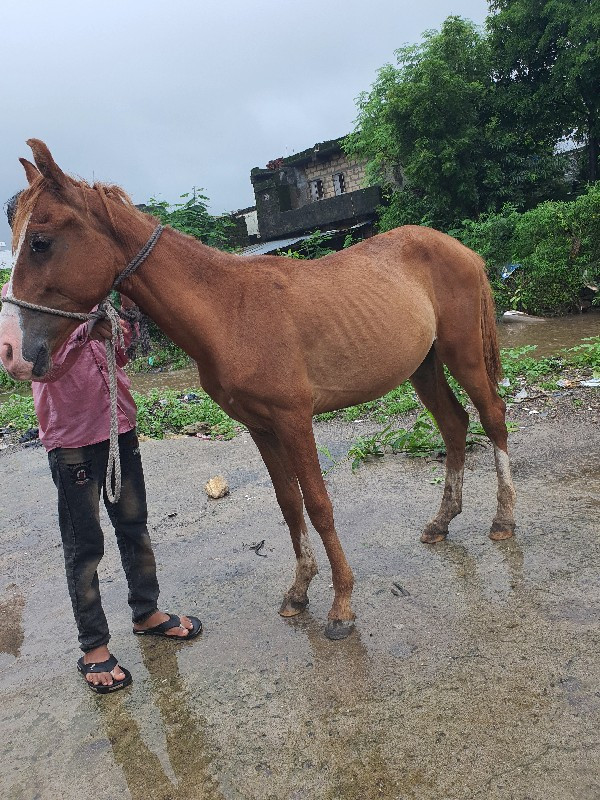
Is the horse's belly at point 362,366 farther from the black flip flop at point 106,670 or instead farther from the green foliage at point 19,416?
the green foliage at point 19,416

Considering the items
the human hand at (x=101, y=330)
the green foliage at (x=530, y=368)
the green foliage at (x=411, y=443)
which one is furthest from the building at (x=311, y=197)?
the human hand at (x=101, y=330)

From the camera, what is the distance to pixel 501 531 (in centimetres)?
348

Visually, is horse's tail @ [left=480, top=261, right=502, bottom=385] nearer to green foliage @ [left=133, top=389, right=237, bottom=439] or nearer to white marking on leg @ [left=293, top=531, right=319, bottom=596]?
white marking on leg @ [left=293, top=531, right=319, bottom=596]

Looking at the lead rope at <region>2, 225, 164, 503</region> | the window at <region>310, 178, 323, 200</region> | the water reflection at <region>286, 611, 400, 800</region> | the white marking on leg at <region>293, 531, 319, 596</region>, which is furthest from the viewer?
the window at <region>310, 178, 323, 200</region>

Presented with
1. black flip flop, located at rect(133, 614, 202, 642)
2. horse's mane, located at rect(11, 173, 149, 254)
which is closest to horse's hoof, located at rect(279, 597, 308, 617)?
black flip flop, located at rect(133, 614, 202, 642)

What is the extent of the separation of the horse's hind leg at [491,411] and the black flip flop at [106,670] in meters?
2.15

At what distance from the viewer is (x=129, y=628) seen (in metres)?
3.14

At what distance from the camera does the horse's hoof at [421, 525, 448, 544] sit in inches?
142

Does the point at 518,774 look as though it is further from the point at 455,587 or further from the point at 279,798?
the point at 455,587

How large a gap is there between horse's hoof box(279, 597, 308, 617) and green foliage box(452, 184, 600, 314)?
11.6 metres

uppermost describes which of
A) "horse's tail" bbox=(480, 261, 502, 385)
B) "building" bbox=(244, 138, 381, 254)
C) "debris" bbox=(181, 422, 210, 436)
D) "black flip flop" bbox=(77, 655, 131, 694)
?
"building" bbox=(244, 138, 381, 254)

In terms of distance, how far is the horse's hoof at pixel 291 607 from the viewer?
9.99ft

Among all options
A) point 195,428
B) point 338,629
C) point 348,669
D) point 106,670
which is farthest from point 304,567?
point 195,428

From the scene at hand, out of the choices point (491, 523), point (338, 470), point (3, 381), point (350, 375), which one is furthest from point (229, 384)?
point (3, 381)
